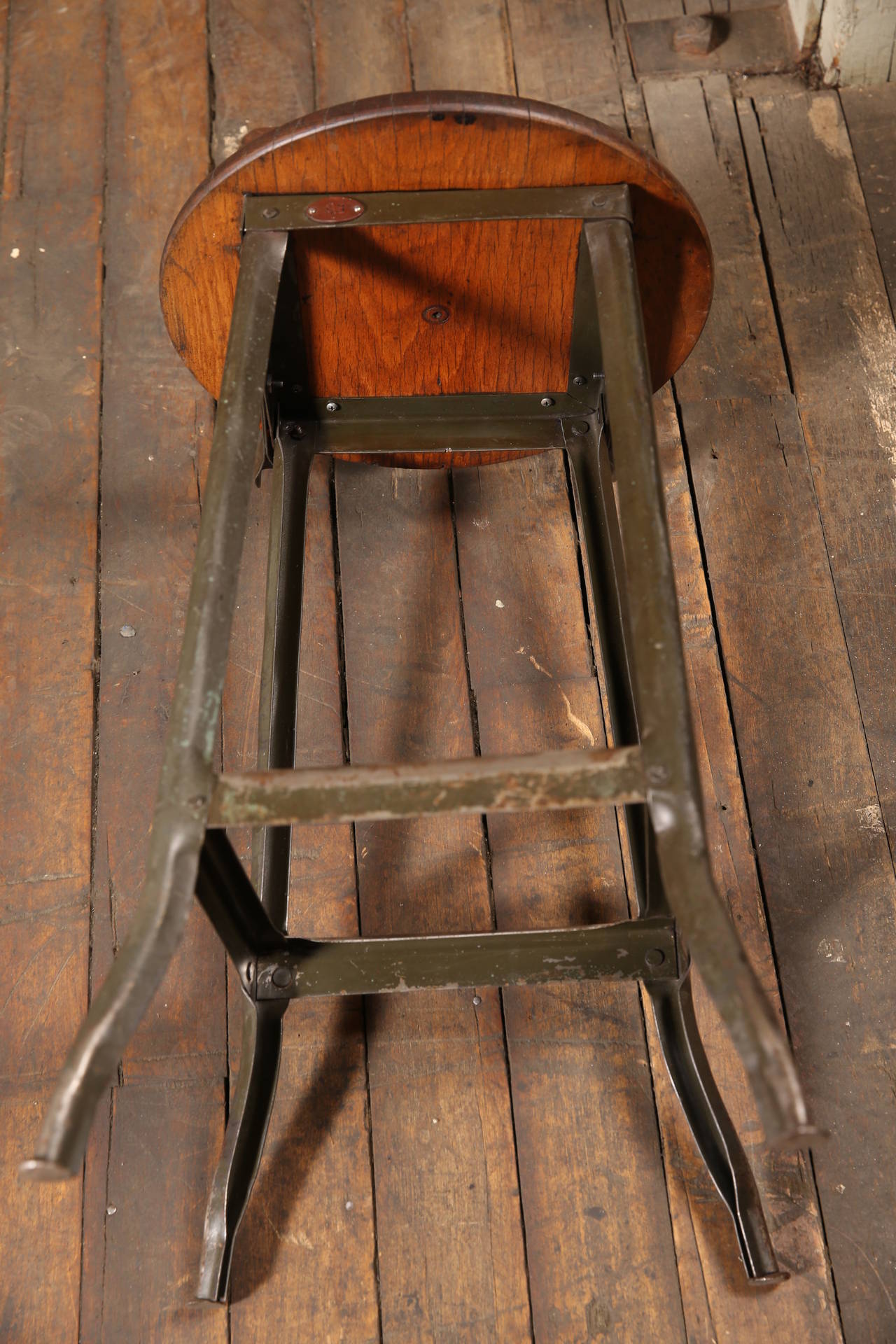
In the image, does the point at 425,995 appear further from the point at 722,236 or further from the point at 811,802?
the point at 722,236

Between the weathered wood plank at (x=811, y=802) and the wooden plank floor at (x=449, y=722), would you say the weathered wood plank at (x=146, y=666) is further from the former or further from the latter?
the weathered wood plank at (x=811, y=802)

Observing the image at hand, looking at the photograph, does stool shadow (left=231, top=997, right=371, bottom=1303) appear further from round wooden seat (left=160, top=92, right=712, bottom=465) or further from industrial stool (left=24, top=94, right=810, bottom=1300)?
round wooden seat (left=160, top=92, right=712, bottom=465)

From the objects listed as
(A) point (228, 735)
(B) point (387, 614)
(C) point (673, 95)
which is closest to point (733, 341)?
(C) point (673, 95)

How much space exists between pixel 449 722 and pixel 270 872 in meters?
0.37

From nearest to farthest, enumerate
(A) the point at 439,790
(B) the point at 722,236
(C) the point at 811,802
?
(A) the point at 439,790
(C) the point at 811,802
(B) the point at 722,236

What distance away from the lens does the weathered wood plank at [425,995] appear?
4.18 ft

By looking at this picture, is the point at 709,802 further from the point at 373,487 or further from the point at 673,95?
the point at 673,95

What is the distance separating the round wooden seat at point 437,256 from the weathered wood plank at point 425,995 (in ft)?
0.87

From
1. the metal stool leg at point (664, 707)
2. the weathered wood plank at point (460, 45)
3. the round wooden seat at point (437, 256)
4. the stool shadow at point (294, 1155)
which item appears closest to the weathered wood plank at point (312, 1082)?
the stool shadow at point (294, 1155)

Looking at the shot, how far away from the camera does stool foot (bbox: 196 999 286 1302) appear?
1229mm

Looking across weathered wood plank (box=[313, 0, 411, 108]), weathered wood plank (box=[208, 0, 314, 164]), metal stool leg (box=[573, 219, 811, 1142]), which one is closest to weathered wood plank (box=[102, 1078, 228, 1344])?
metal stool leg (box=[573, 219, 811, 1142])

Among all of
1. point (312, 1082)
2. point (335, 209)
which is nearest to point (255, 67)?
point (335, 209)

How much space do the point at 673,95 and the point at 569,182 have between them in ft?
3.40

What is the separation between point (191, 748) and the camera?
1.00 metres
